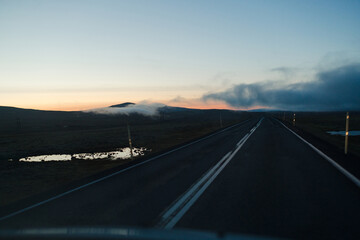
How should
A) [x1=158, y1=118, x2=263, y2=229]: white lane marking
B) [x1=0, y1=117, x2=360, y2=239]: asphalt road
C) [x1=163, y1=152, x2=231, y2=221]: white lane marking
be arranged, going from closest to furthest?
[x1=0, y1=117, x2=360, y2=239]: asphalt road, [x1=158, y1=118, x2=263, y2=229]: white lane marking, [x1=163, y1=152, x2=231, y2=221]: white lane marking

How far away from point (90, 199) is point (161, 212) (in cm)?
228

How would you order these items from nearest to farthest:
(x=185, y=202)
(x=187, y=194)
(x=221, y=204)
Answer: (x=221, y=204) → (x=185, y=202) → (x=187, y=194)

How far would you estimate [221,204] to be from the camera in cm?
493

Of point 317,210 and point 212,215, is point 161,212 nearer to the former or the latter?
point 212,215

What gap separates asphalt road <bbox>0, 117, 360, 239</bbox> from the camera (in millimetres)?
3889

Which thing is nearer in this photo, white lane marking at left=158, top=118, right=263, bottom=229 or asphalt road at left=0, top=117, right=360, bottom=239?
asphalt road at left=0, top=117, right=360, bottom=239

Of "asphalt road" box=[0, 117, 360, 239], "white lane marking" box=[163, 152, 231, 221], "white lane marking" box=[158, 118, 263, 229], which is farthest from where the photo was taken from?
"white lane marking" box=[163, 152, 231, 221]

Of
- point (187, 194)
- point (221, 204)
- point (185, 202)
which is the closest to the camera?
point (221, 204)

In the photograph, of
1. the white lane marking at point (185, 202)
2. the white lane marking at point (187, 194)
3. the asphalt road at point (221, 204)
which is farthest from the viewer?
the white lane marking at point (187, 194)

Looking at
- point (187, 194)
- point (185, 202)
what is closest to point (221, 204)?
point (185, 202)

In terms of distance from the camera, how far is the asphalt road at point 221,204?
3889mm

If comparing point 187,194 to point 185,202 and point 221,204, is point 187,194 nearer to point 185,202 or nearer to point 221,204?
point 185,202

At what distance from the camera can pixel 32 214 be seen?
16.0ft

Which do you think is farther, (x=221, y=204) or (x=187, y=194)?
(x=187, y=194)
